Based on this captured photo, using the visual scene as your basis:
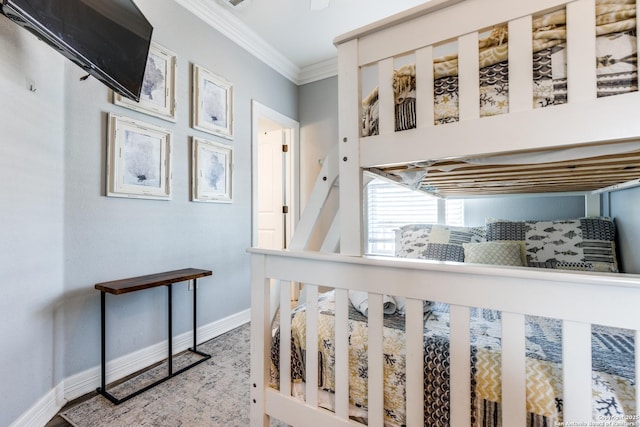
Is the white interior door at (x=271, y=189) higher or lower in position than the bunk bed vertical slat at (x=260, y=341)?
higher

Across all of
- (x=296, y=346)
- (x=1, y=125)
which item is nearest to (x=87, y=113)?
(x=1, y=125)

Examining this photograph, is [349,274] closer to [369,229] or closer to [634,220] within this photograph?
[634,220]

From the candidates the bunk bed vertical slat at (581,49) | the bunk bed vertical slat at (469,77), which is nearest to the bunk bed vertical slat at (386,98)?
the bunk bed vertical slat at (469,77)

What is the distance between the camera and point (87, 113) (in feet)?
5.47

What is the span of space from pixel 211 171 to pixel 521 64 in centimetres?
219

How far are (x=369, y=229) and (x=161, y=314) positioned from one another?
209 centimetres

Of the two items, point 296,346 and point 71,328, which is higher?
point 296,346

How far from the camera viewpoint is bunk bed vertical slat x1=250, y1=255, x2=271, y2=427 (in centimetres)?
115

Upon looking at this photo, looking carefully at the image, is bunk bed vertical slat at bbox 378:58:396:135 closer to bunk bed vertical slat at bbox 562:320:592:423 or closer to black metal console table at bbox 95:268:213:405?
bunk bed vertical slat at bbox 562:320:592:423

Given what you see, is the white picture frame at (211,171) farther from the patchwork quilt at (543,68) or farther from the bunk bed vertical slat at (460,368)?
the bunk bed vertical slat at (460,368)

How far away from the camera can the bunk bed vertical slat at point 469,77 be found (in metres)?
0.81

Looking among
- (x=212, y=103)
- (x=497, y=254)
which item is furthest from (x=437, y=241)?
(x=212, y=103)

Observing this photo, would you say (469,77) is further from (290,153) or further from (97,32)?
(290,153)

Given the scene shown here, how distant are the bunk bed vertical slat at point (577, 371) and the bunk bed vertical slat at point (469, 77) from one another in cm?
58
